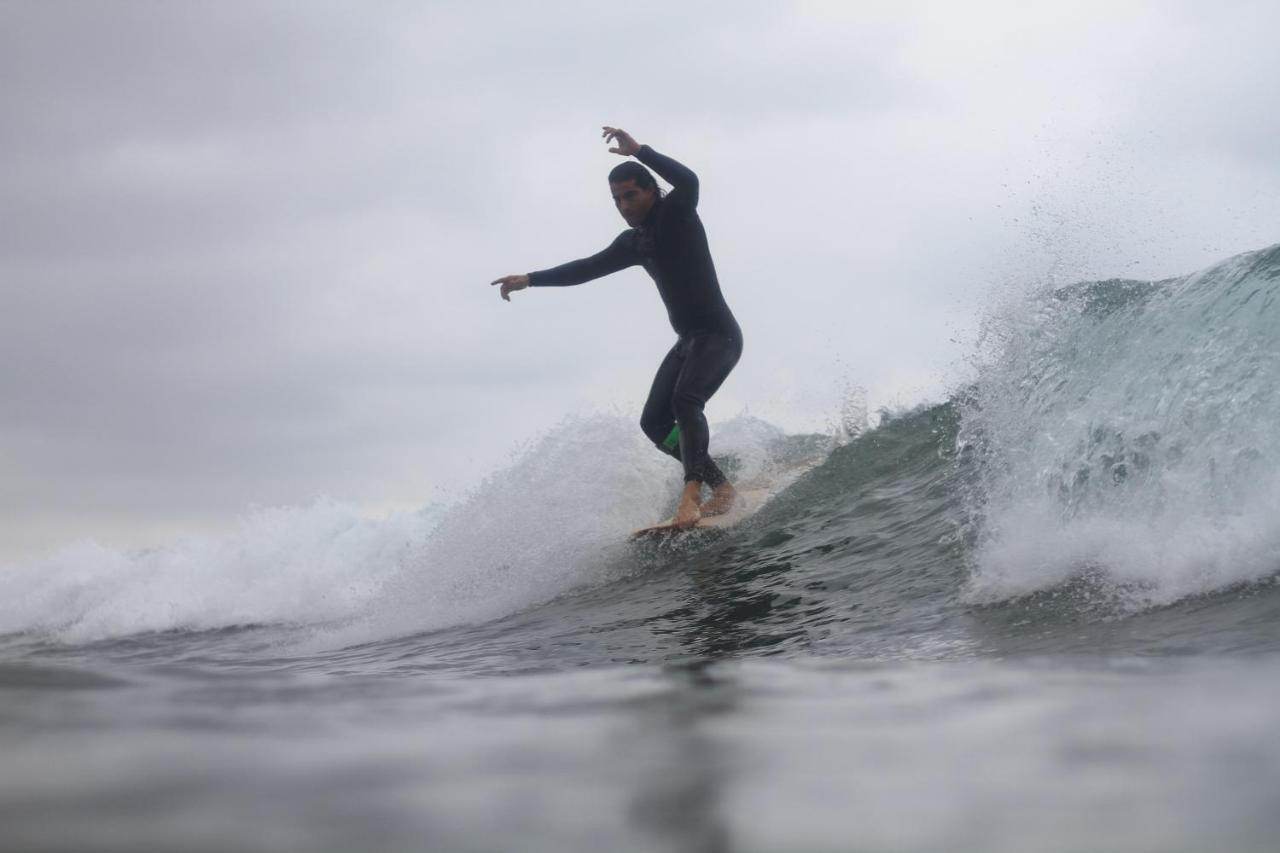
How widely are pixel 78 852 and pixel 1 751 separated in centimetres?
46

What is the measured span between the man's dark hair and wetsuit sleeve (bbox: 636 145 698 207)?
0.51 feet

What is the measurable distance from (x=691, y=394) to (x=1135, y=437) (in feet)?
7.71

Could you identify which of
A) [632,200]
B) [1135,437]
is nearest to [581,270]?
[632,200]

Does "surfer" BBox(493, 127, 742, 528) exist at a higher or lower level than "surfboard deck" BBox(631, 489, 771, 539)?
higher

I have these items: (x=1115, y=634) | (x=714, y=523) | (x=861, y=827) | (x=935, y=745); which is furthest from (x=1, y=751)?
(x=714, y=523)

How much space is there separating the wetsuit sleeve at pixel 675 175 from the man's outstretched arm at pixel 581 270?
1.40ft

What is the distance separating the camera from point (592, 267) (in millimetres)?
6395

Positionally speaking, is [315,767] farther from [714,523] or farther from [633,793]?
[714,523]

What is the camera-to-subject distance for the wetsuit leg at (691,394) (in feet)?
19.7

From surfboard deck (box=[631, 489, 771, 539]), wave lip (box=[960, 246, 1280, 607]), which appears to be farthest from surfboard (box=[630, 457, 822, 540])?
wave lip (box=[960, 246, 1280, 607])

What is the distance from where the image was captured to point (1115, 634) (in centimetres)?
289

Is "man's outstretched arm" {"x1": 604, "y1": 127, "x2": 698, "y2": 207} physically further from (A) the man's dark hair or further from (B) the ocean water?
(B) the ocean water

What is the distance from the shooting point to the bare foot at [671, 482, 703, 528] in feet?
19.8

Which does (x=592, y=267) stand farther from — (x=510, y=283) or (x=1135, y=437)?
(x=1135, y=437)
